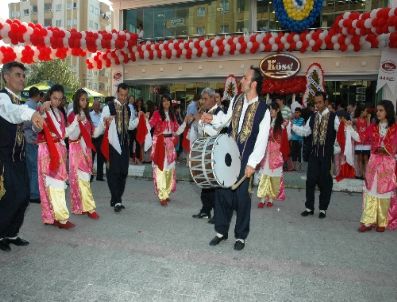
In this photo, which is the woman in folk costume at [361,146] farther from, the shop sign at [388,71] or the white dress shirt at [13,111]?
the white dress shirt at [13,111]

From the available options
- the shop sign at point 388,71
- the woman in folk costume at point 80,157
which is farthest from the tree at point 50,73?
the woman in folk costume at point 80,157

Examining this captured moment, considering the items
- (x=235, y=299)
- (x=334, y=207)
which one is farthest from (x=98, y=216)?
(x=334, y=207)

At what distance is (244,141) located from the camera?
4438 millimetres

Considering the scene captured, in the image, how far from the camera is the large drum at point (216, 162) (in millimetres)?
4234

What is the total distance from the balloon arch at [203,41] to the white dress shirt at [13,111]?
26.8 ft

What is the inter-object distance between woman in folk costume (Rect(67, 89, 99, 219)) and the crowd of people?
0.01 metres

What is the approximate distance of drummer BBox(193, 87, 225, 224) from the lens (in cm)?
486

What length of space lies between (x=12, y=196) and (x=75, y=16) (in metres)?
54.9

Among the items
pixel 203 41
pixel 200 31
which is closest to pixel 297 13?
pixel 203 41

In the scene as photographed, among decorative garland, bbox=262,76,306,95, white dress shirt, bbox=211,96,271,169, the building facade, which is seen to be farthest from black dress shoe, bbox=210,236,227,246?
the building facade

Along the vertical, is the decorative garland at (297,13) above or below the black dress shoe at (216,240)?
above

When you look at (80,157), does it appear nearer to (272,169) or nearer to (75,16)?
(272,169)

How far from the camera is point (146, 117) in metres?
6.92

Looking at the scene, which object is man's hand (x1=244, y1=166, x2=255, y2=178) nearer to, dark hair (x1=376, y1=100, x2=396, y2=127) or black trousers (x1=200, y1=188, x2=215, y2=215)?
black trousers (x1=200, y1=188, x2=215, y2=215)
